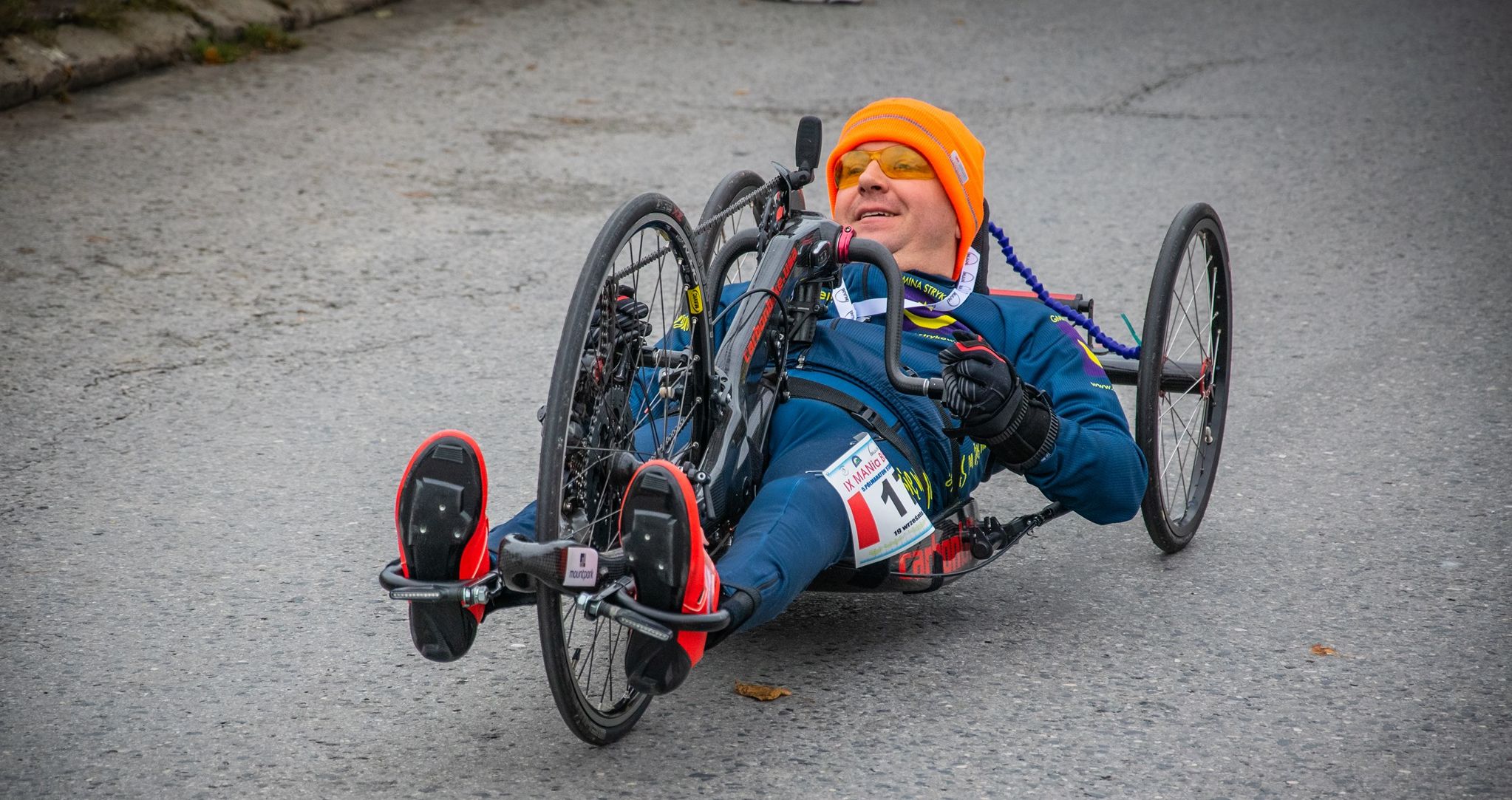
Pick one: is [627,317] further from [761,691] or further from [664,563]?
[761,691]

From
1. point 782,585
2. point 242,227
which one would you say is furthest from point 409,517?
point 242,227

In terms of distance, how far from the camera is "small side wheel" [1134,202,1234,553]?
339cm

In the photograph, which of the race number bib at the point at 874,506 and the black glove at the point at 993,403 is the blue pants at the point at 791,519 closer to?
the race number bib at the point at 874,506

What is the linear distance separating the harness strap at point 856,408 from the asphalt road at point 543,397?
400mm

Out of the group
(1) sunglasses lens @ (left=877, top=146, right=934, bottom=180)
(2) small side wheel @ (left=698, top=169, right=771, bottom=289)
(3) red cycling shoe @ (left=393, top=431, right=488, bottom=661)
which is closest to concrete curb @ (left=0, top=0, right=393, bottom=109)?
(2) small side wheel @ (left=698, top=169, right=771, bottom=289)

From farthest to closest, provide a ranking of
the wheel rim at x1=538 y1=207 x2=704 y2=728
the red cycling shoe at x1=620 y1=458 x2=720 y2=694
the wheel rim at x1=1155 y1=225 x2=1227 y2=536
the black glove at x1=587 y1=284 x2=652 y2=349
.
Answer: the wheel rim at x1=1155 y1=225 x2=1227 y2=536 → the black glove at x1=587 y1=284 x2=652 y2=349 → the wheel rim at x1=538 y1=207 x2=704 y2=728 → the red cycling shoe at x1=620 y1=458 x2=720 y2=694

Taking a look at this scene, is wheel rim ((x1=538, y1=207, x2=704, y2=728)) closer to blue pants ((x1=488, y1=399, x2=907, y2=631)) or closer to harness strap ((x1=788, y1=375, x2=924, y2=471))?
blue pants ((x1=488, y1=399, x2=907, y2=631))

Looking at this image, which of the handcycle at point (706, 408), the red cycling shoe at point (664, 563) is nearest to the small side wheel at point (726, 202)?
Result: the handcycle at point (706, 408)

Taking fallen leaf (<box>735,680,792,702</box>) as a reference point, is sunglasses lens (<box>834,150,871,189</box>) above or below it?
above

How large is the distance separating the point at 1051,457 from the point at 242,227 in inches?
151

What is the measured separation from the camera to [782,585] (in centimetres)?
265

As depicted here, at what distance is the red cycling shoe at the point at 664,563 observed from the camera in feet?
7.88

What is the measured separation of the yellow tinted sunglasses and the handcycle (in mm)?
156

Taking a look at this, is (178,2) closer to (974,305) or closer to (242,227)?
(242,227)
